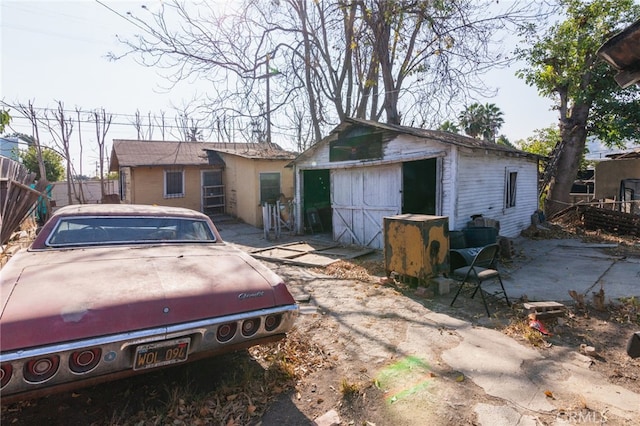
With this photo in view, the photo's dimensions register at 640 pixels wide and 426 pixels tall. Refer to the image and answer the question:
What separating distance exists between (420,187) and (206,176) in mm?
10507

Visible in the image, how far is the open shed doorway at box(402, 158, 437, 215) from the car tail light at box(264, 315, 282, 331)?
363 inches

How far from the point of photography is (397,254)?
631 cm

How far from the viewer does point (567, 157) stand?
587 inches

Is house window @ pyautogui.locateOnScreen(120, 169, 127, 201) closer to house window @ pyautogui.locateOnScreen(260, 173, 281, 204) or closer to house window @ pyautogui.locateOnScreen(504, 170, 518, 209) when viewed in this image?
house window @ pyautogui.locateOnScreen(260, 173, 281, 204)

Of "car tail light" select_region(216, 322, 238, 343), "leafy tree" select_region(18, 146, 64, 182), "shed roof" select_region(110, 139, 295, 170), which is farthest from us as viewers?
"leafy tree" select_region(18, 146, 64, 182)

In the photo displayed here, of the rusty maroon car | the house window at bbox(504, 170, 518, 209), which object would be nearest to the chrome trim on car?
the rusty maroon car

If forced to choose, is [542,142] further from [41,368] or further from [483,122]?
[41,368]

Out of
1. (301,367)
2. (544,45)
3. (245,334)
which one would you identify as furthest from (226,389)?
(544,45)

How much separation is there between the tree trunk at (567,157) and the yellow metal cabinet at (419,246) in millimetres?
12008

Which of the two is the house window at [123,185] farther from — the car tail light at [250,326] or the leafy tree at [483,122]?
the leafy tree at [483,122]

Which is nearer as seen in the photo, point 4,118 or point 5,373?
point 5,373

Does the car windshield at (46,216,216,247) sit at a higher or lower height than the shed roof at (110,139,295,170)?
lower

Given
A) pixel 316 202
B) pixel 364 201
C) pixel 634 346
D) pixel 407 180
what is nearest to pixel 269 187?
pixel 316 202

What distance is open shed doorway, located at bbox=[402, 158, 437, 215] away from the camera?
11.7 metres
